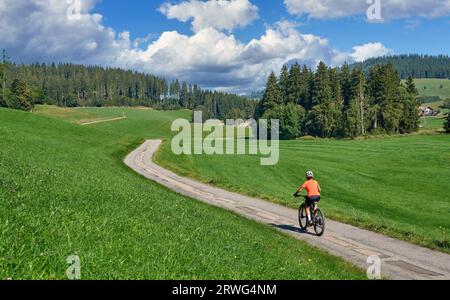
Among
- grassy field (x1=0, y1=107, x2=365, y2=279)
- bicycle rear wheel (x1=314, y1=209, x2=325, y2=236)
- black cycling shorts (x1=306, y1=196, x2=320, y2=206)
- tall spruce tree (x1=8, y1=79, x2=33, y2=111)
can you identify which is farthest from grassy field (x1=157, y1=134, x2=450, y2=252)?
tall spruce tree (x1=8, y1=79, x2=33, y2=111)

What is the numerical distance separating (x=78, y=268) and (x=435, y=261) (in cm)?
1363

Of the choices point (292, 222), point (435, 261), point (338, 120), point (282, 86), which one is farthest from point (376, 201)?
point (282, 86)

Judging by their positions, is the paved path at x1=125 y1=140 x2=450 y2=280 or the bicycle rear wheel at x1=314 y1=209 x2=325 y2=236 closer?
the paved path at x1=125 y1=140 x2=450 y2=280

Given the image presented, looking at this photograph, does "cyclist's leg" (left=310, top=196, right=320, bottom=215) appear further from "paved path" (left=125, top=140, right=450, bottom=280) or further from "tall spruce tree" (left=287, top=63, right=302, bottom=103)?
"tall spruce tree" (left=287, top=63, right=302, bottom=103)

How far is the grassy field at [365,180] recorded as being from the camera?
89.8ft

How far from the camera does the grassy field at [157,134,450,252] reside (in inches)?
1077

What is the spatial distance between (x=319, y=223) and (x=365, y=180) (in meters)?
30.7

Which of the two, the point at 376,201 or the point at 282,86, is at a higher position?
the point at 282,86

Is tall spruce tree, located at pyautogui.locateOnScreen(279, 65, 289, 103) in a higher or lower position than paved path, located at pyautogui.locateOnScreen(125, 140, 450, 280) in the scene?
higher

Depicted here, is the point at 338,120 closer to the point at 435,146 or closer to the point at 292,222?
the point at 435,146

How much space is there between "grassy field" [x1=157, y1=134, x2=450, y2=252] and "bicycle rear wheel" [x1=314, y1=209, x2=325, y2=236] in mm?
3536

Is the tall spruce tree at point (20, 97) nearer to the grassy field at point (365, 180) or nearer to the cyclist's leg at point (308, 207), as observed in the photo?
the grassy field at point (365, 180)

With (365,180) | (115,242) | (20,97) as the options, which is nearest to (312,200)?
(115,242)

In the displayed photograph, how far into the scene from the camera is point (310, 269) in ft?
36.3
